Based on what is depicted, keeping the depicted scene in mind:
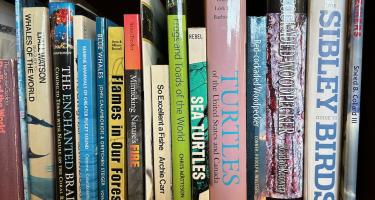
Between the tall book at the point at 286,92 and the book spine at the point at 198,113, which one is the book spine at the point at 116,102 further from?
the tall book at the point at 286,92

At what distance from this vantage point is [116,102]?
1.72ft

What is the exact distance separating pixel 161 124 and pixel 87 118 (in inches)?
4.2

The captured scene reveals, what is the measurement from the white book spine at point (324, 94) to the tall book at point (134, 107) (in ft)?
0.76

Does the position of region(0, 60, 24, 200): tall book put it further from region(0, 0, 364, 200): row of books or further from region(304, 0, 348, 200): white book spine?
region(304, 0, 348, 200): white book spine

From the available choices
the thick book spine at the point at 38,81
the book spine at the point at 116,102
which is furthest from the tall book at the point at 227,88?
the thick book spine at the point at 38,81

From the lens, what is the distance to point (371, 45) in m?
0.57

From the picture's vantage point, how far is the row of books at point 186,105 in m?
0.51

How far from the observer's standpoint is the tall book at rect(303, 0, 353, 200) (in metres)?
0.50

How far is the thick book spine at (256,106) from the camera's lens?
0.52 meters

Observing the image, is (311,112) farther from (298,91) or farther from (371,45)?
(371,45)

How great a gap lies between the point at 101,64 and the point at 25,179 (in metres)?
0.20

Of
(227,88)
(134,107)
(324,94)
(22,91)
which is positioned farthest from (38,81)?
(324,94)

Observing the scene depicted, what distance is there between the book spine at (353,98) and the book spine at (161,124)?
24 centimetres

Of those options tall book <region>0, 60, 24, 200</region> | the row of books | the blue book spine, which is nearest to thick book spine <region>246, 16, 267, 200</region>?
the row of books
